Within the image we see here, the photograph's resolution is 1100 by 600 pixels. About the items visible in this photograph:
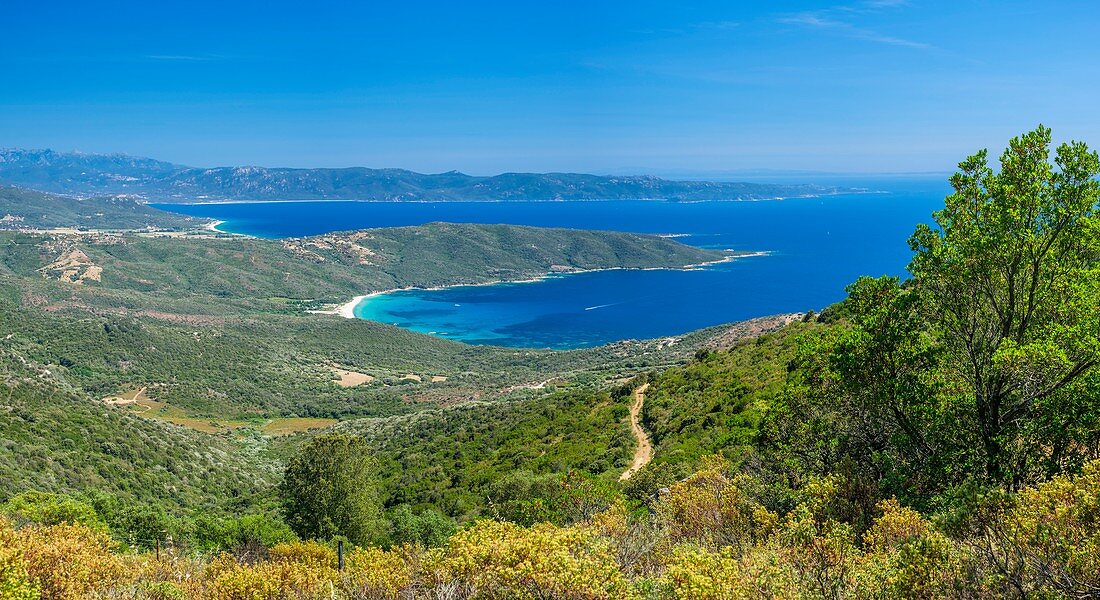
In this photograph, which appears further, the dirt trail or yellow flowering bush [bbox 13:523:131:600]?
the dirt trail

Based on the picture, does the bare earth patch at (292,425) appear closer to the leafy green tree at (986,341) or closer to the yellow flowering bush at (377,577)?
the yellow flowering bush at (377,577)

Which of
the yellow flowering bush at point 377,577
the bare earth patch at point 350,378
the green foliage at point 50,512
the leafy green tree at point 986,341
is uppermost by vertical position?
the leafy green tree at point 986,341

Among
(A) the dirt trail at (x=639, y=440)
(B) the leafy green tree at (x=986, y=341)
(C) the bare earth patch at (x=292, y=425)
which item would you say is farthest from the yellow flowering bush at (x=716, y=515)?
(C) the bare earth patch at (x=292, y=425)

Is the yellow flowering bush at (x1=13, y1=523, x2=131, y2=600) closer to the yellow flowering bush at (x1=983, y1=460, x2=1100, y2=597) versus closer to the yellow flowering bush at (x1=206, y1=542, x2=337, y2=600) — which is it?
the yellow flowering bush at (x1=206, y1=542, x2=337, y2=600)

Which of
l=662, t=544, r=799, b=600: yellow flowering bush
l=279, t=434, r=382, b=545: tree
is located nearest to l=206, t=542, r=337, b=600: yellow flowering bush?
l=662, t=544, r=799, b=600: yellow flowering bush

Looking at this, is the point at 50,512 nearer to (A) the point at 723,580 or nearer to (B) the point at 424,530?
(B) the point at 424,530

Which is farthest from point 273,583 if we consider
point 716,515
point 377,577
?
point 716,515
